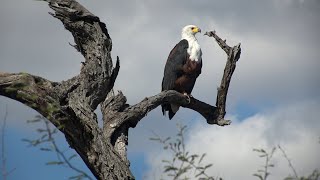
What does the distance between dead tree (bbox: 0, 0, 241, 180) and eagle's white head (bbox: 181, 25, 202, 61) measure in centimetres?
113

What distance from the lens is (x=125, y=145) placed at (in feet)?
18.4

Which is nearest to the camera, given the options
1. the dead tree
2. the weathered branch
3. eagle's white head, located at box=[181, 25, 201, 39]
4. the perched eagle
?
the dead tree

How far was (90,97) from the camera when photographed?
5.18 m

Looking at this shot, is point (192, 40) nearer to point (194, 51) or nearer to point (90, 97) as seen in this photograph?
point (194, 51)

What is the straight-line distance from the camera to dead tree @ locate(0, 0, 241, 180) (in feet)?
14.9

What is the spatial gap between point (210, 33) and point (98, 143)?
295 cm

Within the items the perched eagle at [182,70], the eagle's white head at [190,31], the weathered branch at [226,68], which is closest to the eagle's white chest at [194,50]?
the perched eagle at [182,70]

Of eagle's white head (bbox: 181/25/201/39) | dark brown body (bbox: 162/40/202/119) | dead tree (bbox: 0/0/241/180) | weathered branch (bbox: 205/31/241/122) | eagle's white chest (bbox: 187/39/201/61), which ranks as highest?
eagle's white head (bbox: 181/25/201/39)

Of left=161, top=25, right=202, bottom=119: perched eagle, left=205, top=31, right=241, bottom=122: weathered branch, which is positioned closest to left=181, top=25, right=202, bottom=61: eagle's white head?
left=161, top=25, right=202, bottom=119: perched eagle

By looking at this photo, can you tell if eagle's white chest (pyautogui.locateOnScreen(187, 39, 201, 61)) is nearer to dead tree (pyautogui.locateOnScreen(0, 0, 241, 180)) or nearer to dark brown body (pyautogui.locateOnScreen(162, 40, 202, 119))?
dark brown body (pyautogui.locateOnScreen(162, 40, 202, 119))

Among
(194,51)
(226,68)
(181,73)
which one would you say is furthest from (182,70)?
(226,68)

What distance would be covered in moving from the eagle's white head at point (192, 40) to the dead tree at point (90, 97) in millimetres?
1126

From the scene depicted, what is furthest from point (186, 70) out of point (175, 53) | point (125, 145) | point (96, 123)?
point (96, 123)

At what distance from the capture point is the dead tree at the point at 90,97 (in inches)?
179
